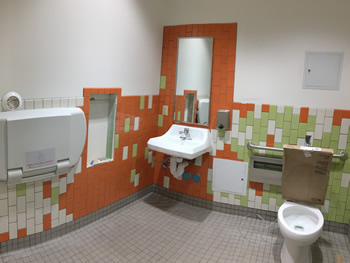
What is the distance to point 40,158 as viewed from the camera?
2.24 meters

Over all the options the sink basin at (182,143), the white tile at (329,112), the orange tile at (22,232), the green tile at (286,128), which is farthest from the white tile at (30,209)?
the white tile at (329,112)

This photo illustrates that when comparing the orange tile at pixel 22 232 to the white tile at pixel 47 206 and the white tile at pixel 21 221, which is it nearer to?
the white tile at pixel 21 221

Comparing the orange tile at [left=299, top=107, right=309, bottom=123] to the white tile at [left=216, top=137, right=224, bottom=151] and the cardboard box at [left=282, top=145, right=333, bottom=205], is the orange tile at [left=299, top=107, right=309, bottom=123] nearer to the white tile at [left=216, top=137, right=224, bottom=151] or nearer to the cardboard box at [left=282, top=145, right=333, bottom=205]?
the cardboard box at [left=282, top=145, right=333, bottom=205]

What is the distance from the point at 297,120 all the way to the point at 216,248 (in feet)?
4.58

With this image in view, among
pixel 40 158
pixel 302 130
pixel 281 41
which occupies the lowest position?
pixel 40 158

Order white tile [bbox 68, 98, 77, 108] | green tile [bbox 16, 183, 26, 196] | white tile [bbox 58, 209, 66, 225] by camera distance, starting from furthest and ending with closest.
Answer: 1. white tile [bbox 58, 209, 66, 225]
2. white tile [bbox 68, 98, 77, 108]
3. green tile [bbox 16, 183, 26, 196]

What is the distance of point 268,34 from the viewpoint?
9.69 feet

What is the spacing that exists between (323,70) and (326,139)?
2.08 ft

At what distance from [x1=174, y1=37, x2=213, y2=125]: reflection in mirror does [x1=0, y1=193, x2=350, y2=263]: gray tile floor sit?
106 centimetres

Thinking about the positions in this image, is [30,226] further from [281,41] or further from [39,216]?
[281,41]

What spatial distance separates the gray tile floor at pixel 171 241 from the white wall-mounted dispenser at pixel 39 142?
2.07 ft

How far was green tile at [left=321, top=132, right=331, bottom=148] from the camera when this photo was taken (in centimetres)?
286

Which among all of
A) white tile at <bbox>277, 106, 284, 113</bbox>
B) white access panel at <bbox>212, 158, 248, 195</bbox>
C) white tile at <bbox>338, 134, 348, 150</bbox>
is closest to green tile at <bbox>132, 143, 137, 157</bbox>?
white access panel at <bbox>212, 158, 248, 195</bbox>

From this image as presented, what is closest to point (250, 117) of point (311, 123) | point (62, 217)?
point (311, 123)
